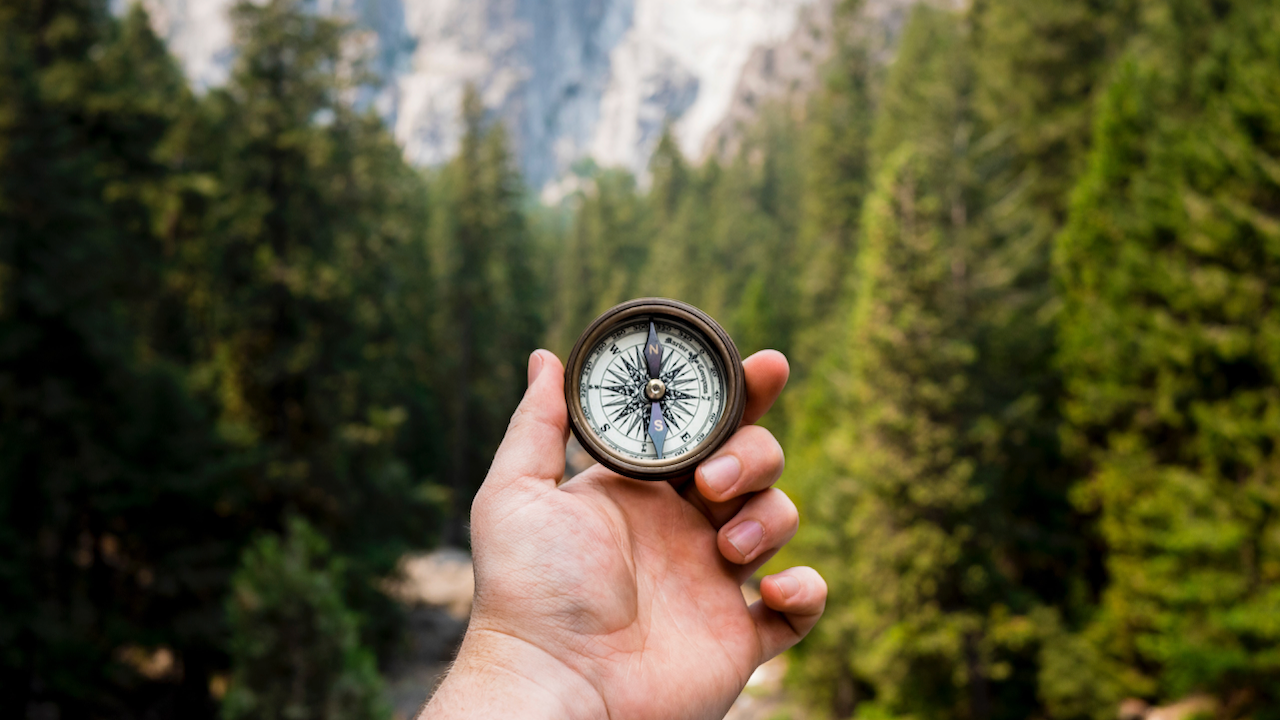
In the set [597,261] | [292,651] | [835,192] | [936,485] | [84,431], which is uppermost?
[597,261]

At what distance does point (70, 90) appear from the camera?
1398cm

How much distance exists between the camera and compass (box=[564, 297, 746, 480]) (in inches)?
117

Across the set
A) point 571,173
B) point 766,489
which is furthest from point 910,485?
point 571,173

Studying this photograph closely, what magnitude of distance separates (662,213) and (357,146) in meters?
44.6

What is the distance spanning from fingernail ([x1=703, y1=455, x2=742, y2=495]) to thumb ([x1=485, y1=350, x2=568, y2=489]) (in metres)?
0.54

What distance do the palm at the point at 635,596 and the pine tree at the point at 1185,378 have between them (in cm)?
1215

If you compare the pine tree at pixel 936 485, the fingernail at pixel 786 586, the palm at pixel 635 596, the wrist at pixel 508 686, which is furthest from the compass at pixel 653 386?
the pine tree at pixel 936 485

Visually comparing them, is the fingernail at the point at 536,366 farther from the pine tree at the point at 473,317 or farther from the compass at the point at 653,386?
the pine tree at the point at 473,317

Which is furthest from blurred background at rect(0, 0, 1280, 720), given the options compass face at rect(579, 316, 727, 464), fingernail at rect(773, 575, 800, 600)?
fingernail at rect(773, 575, 800, 600)

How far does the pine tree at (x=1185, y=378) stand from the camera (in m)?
12.3

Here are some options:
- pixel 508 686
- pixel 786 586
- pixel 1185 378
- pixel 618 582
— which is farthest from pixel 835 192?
pixel 508 686

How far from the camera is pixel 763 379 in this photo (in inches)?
120

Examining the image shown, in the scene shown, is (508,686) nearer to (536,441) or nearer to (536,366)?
(536,441)

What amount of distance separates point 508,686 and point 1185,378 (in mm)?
15925
